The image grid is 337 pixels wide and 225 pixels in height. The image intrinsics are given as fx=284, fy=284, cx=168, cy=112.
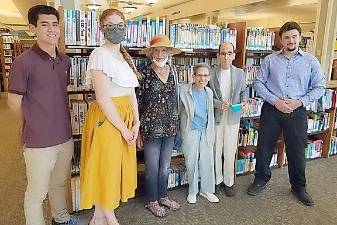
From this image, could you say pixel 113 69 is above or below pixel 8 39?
below

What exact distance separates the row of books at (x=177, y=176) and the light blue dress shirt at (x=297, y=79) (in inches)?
45.2

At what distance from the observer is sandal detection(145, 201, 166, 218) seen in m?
2.55

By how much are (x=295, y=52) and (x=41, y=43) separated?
2.22m

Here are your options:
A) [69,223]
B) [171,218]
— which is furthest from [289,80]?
[69,223]

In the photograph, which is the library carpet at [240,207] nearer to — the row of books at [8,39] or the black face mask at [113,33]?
the black face mask at [113,33]

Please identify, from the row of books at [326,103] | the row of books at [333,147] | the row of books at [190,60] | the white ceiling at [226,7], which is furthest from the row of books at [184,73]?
the white ceiling at [226,7]

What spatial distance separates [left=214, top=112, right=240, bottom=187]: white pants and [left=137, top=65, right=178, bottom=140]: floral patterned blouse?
2.18 feet

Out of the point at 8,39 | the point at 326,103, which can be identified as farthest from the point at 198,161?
the point at 8,39

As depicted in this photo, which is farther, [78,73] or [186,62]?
[186,62]

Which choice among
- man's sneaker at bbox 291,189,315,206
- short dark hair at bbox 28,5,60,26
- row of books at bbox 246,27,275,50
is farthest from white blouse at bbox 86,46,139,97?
man's sneaker at bbox 291,189,315,206

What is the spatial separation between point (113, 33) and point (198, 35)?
131 centimetres

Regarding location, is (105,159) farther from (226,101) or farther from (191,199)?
(226,101)

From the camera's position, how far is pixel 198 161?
9.12 ft

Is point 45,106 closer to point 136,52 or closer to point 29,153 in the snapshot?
point 29,153
